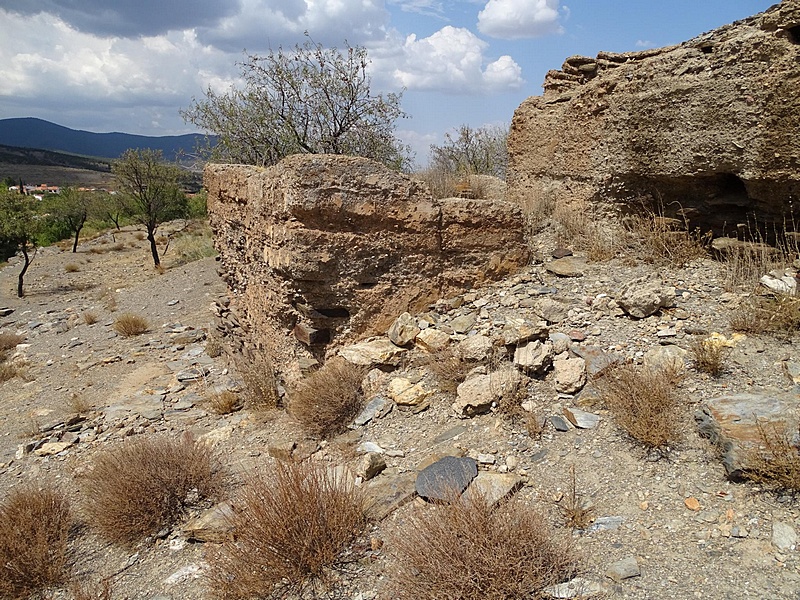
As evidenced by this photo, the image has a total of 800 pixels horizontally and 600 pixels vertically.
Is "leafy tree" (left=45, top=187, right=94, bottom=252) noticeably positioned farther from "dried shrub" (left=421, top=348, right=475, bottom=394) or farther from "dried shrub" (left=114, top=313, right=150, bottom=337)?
"dried shrub" (left=421, top=348, right=475, bottom=394)

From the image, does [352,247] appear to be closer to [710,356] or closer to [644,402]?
[644,402]

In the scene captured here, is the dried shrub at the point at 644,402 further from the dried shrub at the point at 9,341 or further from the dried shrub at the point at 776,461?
the dried shrub at the point at 9,341

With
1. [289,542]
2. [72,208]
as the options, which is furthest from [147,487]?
[72,208]

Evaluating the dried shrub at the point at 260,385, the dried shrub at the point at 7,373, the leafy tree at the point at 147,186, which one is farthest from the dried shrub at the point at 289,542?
the leafy tree at the point at 147,186

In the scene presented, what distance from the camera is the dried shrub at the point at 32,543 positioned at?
292cm

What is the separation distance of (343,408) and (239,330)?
338cm

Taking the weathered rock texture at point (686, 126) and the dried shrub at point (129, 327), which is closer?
the weathered rock texture at point (686, 126)

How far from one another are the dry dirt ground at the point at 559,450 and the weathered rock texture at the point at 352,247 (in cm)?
39

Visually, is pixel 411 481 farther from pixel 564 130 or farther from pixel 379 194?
pixel 564 130

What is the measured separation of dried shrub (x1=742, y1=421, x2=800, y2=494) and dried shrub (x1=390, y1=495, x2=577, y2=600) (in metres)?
0.97

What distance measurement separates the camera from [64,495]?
3.94m

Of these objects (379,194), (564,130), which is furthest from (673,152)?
(379,194)

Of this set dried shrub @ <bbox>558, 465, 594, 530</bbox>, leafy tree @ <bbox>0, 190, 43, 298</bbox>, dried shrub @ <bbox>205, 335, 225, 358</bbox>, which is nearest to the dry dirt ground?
dried shrub @ <bbox>558, 465, 594, 530</bbox>

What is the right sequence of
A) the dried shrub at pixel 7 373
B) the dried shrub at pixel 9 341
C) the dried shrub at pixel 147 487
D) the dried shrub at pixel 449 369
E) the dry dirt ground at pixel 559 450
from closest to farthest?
1. the dry dirt ground at pixel 559 450
2. the dried shrub at pixel 147 487
3. the dried shrub at pixel 449 369
4. the dried shrub at pixel 7 373
5. the dried shrub at pixel 9 341
